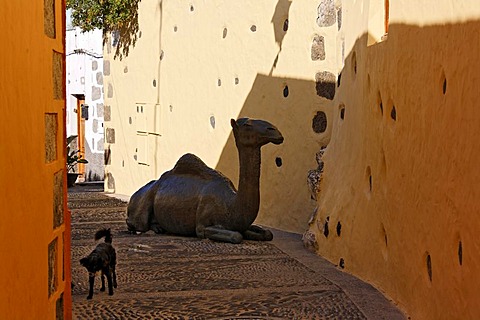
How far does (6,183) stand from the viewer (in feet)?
10.5

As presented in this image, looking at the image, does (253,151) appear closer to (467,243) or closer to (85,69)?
(467,243)

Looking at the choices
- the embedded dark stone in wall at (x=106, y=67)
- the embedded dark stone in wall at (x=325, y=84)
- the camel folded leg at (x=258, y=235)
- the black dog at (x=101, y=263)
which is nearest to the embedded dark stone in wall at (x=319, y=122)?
the embedded dark stone in wall at (x=325, y=84)

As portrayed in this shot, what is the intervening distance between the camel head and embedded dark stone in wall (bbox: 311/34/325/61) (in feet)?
4.76

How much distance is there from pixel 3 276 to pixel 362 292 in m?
3.93

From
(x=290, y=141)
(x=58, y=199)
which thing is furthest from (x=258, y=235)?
(x=58, y=199)

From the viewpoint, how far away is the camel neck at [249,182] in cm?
927

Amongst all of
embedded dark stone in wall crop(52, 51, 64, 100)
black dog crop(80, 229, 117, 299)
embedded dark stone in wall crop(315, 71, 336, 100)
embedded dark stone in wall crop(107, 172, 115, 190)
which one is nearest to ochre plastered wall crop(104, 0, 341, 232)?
embedded dark stone in wall crop(315, 71, 336, 100)

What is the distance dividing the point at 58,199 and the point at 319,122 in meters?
6.05

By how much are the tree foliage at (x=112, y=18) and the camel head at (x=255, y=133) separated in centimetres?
701

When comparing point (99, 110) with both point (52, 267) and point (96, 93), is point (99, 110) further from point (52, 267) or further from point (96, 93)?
point (52, 267)

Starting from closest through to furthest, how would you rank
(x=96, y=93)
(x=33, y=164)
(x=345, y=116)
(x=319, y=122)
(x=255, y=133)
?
1. (x=33, y=164)
2. (x=345, y=116)
3. (x=255, y=133)
4. (x=319, y=122)
5. (x=96, y=93)

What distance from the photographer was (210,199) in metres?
9.77

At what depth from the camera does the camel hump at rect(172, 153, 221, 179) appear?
10.2 metres

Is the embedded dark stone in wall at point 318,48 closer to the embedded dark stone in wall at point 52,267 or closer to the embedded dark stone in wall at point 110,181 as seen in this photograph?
the embedded dark stone in wall at point 52,267
